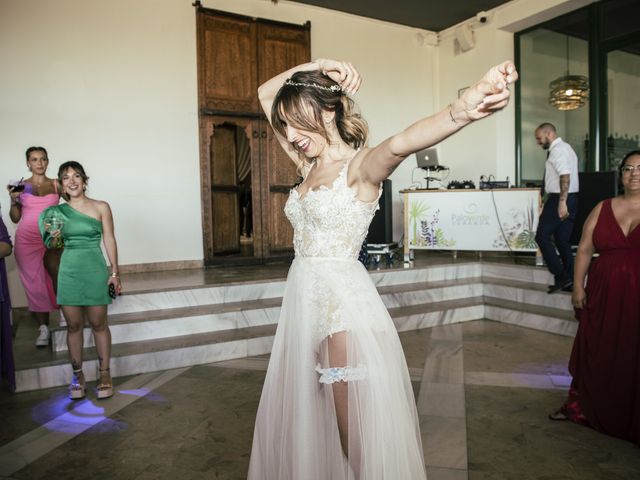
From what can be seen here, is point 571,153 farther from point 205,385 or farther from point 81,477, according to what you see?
point 81,477

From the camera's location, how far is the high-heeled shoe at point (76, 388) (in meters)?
3.44

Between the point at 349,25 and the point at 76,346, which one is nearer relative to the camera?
the point at 76,346

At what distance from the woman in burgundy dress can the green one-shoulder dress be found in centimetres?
297

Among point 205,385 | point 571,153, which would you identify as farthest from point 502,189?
point 205,385

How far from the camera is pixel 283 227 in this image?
743 centimetres

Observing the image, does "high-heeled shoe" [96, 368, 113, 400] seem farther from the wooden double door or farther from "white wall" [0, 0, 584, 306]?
the wooden double door

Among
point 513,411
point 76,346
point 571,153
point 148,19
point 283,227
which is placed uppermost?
point 148,19

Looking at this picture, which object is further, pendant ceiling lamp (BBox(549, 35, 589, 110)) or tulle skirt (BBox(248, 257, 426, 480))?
pendant ceiling lamp (BBox(549, 35, 589, 110))

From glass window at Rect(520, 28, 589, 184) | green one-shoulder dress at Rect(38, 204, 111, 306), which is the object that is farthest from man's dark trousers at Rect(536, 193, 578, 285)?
green one-shoulder dress at Rect(38, 204, 111, 306)

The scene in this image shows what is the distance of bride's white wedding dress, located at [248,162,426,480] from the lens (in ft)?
5.19

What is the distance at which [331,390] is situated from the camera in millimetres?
1619

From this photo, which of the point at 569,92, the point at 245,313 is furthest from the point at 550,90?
the point at 245,313

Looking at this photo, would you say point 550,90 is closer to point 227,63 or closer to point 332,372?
point 227,63

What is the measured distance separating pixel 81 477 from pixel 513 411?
7.99 ft
